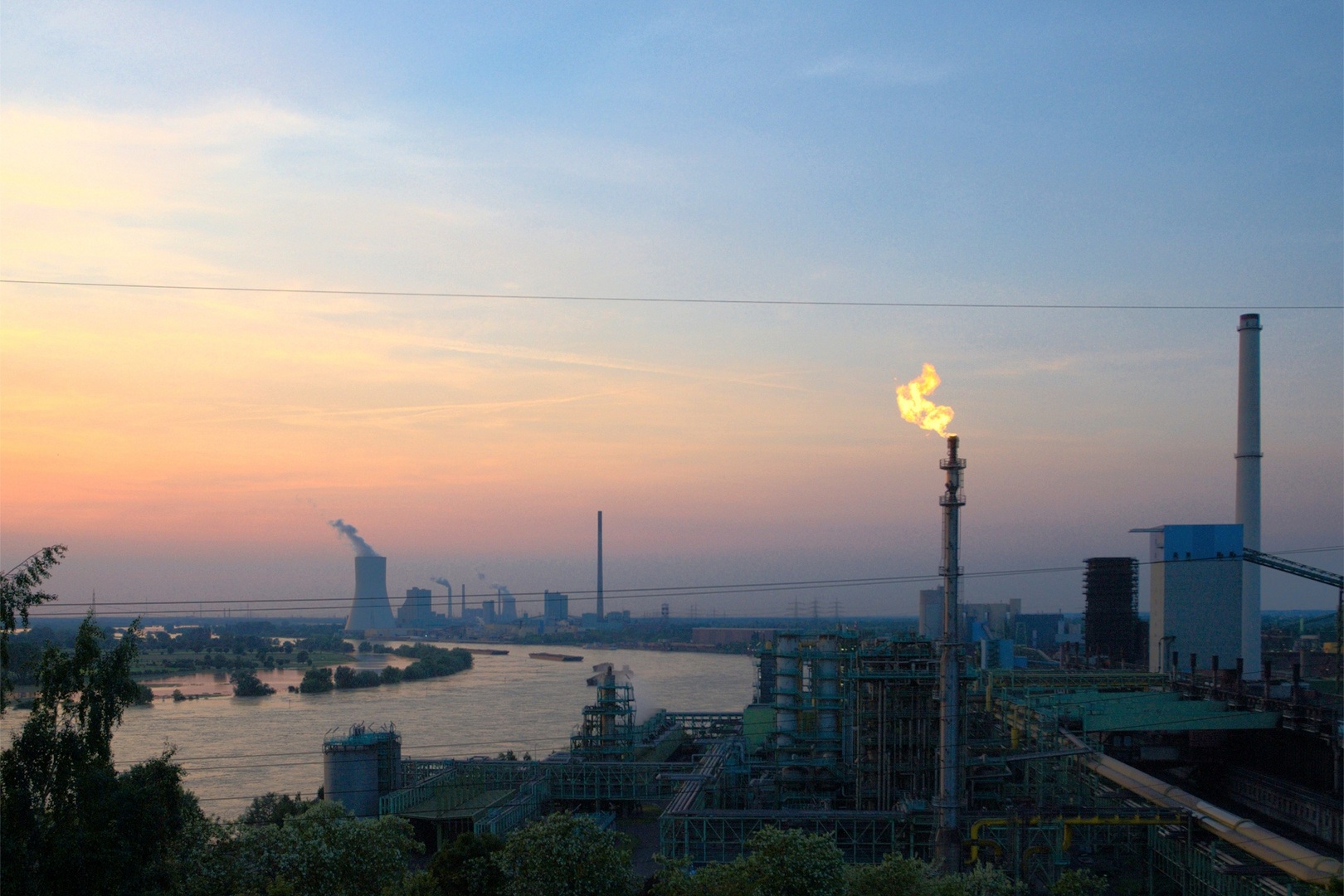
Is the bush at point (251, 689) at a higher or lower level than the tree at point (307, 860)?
lower

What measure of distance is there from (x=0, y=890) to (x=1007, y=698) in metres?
12.3

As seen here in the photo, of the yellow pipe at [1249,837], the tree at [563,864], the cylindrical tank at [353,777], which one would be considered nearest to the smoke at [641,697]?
the cylindrical tank at [353,777]

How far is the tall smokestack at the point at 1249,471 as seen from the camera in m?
21.6

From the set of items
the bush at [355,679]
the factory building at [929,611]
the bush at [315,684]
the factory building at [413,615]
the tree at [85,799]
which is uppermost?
the tree at [85,799]

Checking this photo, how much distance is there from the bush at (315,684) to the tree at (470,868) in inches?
934

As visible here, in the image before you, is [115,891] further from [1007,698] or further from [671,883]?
[1007,698]

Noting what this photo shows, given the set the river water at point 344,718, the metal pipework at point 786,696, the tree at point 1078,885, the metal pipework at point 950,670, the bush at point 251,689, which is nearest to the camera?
the tree at point 1078,885

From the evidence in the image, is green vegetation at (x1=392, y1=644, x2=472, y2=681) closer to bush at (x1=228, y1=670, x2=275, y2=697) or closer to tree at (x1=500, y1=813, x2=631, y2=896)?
bush at (x1=228, y1=670, x2=275, y2=697)

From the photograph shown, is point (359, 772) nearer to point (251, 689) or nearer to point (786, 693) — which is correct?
point (786, 693)

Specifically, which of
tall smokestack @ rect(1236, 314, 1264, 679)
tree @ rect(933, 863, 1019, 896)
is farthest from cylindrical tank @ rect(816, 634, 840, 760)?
tall smokestack @ rect(1236, 314, 1264, 679)

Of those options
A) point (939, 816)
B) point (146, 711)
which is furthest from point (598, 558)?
point (939, 816)

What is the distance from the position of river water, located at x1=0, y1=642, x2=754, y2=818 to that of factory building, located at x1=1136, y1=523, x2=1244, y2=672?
11.5 metres

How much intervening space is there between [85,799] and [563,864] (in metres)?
2.91

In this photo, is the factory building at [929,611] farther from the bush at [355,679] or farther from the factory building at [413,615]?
the factory building at [413,615]
